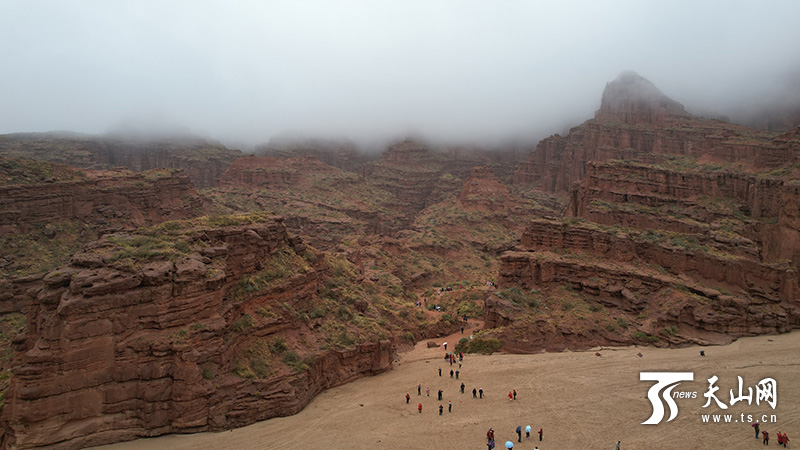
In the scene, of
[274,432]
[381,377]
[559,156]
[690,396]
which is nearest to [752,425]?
[690,396]

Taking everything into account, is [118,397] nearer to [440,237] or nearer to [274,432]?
[274,432]

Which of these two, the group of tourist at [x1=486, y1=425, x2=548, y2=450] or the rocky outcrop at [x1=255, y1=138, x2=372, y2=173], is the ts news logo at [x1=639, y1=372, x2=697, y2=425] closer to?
the group of tourist at [x1=486, y1=425, x2=548, y2=450]

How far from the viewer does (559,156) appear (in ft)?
394

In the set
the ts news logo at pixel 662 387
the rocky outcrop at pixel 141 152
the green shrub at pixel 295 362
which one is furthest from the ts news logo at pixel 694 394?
the rocky outcrop at pixel 141 152

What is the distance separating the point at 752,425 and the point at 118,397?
985 inches

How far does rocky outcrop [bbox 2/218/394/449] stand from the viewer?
18875 mm

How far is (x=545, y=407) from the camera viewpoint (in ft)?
82.6

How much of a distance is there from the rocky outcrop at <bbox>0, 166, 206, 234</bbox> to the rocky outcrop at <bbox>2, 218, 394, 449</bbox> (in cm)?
2795

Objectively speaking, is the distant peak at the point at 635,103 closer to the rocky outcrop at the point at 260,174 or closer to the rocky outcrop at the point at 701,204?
the rocky outcrop at the point at 701,204

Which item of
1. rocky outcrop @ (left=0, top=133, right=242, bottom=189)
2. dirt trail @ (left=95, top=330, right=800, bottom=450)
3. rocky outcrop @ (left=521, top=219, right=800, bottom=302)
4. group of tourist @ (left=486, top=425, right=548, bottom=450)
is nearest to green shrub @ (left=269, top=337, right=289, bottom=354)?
dirt trail @ (left=95, top=330, right=800, bottom=450)

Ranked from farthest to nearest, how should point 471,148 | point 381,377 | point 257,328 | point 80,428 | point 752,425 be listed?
point 471,148 < point 381,377 < point 257,328 < point 752,425 < point 80,428

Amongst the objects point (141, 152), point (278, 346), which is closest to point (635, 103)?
point (278, 346)

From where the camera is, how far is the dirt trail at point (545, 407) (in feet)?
70.6

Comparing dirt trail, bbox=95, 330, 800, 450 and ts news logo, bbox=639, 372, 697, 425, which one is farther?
ts news logo, bbox=639, 372, 697, 425
